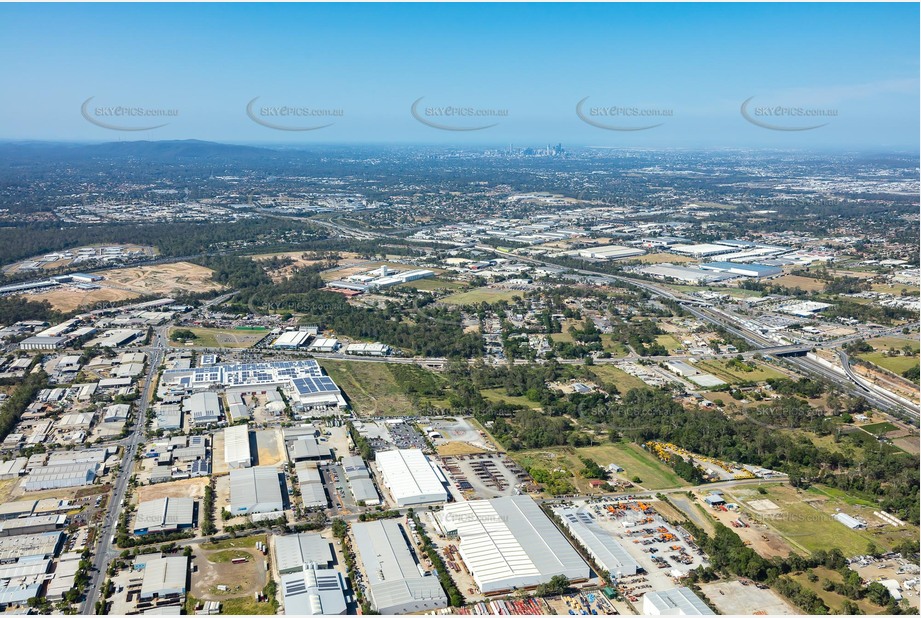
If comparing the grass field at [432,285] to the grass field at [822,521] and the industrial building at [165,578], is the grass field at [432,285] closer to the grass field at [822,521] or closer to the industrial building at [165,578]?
the grass field at [822,521]

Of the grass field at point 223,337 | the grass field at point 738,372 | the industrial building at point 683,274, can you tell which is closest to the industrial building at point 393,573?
the grass field at point 738,372

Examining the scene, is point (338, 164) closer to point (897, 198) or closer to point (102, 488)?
point (897, 198)

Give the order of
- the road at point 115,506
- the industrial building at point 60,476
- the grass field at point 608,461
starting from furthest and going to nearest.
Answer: the grass field at point 608,461, the industrial building at point 60,476, the road at point 115,506

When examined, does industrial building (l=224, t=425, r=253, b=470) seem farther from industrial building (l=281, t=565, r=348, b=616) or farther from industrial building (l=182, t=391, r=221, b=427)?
industrial building (l=281, t=565, r=348, b=616)

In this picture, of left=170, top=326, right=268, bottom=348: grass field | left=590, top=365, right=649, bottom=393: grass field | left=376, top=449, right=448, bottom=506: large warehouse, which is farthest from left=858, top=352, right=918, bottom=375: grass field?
left=170, top=326, right=268, bottom=348: grass field

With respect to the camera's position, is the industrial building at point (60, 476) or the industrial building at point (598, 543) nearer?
the industrial building at point (598, 543)

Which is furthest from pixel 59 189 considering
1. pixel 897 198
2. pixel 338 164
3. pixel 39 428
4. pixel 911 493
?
pixel 897 198
